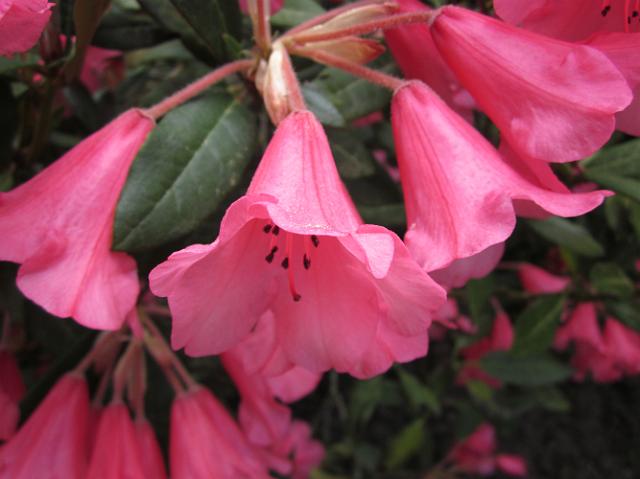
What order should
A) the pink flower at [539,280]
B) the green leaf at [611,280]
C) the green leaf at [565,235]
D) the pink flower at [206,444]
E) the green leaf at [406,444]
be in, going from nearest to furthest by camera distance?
the pink flower at [206,444] → the green leaf at [565,235] → the green leaf at [611,280] → the pink flower at [539,280] → the green leaf at [406,444]

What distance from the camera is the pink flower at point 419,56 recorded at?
75cm

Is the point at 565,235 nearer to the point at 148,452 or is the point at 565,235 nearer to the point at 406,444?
the point at 148,452

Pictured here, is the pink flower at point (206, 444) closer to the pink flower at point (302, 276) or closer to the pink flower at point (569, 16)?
the pink flower at point (302, 276)

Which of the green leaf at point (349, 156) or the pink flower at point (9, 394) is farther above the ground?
the green leaf at point (349, 156)

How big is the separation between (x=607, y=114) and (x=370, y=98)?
1.35 ft

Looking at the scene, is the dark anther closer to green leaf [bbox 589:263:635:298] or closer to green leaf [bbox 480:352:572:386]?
green leaf [bbox 589:263:635:298]

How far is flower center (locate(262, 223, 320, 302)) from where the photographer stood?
0.66m

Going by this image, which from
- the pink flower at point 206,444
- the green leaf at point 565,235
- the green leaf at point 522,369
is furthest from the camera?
the green leaf at point 522,369

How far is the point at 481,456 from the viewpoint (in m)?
2.24

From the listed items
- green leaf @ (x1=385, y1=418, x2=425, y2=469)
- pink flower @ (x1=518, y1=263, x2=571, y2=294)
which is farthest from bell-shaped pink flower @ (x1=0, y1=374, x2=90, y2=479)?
green leaf @ (x1=385, y1=418, x2=425, y2=469)

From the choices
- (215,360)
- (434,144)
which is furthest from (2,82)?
(215,360)

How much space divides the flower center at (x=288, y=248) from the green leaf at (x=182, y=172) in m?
0.08

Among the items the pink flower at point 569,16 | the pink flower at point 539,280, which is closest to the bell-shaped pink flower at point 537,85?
the pink flower at point 569,16

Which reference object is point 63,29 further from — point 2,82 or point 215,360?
point 215,360
